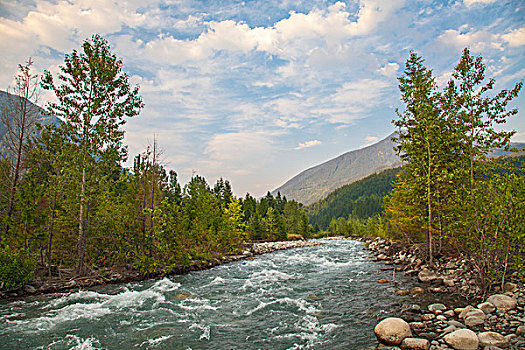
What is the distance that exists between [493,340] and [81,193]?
65.3 ft

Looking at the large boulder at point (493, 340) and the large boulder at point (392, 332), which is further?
the large boulder at point (392, 332)

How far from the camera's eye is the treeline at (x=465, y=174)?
10.0 metres

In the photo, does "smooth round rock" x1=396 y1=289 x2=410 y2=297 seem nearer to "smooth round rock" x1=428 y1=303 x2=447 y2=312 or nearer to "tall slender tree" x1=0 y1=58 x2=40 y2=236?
"smooth round rock" x1=428 y1=303 x2=447 y2=312

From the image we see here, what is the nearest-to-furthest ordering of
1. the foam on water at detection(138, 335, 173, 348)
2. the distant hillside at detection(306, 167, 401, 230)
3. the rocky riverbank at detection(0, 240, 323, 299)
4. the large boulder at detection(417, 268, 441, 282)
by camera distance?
the foam on water at detection(138, 335, 173, 348) → the rocky riverbank at detection(0, 240, 323, 299) → the large boulder at detection(417, 268, 441, 282) → the distant hillside at detection(306, 167, 401, 230)

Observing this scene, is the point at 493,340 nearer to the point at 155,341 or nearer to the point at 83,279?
the point at 155,341

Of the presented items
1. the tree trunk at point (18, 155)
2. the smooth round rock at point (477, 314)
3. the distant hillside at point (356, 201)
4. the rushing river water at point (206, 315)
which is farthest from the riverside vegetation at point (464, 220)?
the distant hillside at point (356, 201)

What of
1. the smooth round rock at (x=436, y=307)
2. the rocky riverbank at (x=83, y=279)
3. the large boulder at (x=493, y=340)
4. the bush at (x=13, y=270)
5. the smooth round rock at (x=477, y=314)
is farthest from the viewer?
the rocky riverbank at (x=83, y=279)

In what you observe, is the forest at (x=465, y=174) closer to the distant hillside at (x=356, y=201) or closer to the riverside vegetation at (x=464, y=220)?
the riverside vegetation at (x=464, y=220)

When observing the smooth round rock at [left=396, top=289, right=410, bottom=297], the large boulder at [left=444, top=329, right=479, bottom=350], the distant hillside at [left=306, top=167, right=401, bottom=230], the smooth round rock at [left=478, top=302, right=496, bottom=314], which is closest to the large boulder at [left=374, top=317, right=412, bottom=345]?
the large boulder at [left=444, top=329, right=479, bottom=350]

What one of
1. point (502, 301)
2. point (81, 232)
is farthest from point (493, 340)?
point (81, 232)

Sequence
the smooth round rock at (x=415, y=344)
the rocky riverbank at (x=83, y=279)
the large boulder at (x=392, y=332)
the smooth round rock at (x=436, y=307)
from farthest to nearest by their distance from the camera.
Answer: the rocky riverbank at (x=83, y=279) → the smooth round rock at (x=436, y=307) → the large boulder at (x=392, y=332) → the smooth round rock at (x=415, y=344)

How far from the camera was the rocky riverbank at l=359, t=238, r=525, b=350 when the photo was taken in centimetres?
746

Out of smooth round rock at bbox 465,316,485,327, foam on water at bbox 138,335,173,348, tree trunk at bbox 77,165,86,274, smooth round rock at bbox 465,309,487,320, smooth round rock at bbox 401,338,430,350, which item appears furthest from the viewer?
tree trunk at bbox 77,165,86,274

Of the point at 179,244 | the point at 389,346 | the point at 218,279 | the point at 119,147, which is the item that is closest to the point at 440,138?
the point at 389,346
